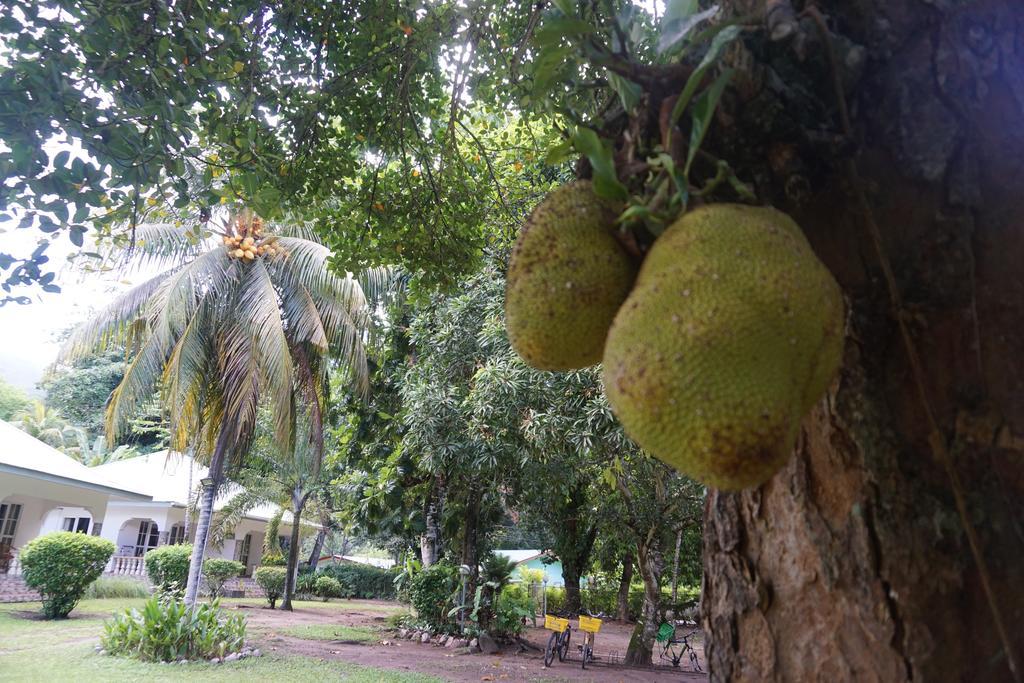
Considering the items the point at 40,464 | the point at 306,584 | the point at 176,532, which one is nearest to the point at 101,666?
the point at 40,464

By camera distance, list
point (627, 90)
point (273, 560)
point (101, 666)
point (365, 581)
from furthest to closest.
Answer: point (365, 581) < point (273, 560) < point (101, 666) < point (627, 90)

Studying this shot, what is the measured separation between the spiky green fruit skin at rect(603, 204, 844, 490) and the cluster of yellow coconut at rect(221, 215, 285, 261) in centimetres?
991

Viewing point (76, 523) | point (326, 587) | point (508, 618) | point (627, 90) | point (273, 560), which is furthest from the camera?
point (326, 587)

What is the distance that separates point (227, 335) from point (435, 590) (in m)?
5.09

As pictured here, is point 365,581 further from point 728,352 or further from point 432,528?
point 728,352

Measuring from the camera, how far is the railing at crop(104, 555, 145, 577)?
17.2m

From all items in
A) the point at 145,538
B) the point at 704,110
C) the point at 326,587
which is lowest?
the point at 326,587

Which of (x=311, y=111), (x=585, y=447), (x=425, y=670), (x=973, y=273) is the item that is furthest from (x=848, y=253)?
(x=425, y=670)

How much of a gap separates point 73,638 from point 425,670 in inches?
180

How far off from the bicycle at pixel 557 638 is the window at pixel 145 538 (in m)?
15.3

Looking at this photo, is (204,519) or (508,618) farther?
(508,618)

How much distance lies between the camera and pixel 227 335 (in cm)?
946

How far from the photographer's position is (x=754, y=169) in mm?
1066

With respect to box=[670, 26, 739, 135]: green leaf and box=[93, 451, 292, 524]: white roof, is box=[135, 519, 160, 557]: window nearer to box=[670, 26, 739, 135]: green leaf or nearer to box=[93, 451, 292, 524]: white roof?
box=[93, 451, 292, 524]: white roof
